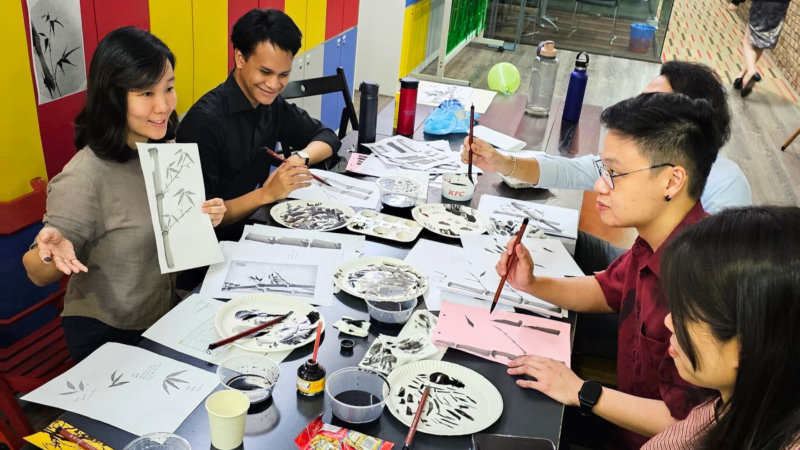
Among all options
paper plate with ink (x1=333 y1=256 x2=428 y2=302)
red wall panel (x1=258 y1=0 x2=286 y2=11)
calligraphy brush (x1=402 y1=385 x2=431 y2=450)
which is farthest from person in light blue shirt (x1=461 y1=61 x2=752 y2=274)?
red wall panel (x1=258 y1=0 x2=286 y2=11)

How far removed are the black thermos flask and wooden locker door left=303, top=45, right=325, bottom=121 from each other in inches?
58.5

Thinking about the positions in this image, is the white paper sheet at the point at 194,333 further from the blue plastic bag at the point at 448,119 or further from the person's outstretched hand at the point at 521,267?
the blue plastic bag at the point at 448,119

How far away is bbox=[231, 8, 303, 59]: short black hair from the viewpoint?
2072 mm

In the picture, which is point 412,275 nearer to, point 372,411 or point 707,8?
point 372,411

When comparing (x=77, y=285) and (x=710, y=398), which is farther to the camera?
(x=77, y=285)

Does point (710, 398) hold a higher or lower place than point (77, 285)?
higher

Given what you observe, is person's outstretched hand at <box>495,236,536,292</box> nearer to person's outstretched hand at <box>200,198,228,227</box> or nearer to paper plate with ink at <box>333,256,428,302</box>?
paper plate with ink at <box>333,256,428,302</box>

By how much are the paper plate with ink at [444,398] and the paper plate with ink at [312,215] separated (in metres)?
0.68

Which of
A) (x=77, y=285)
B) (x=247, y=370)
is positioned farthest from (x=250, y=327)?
(x=77, y=285)

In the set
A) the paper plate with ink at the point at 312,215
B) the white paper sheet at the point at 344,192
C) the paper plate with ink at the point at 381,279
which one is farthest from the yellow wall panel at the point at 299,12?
the paper plate with ink at the point at 381,279

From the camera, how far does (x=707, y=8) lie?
1057cm

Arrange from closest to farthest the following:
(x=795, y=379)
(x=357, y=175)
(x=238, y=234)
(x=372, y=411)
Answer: (x=795, y=379) < (x=372, y=411) < (x=238, y=234) < (x=357, y=175)

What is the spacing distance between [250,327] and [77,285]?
0.56 m

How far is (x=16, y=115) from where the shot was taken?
186cm
